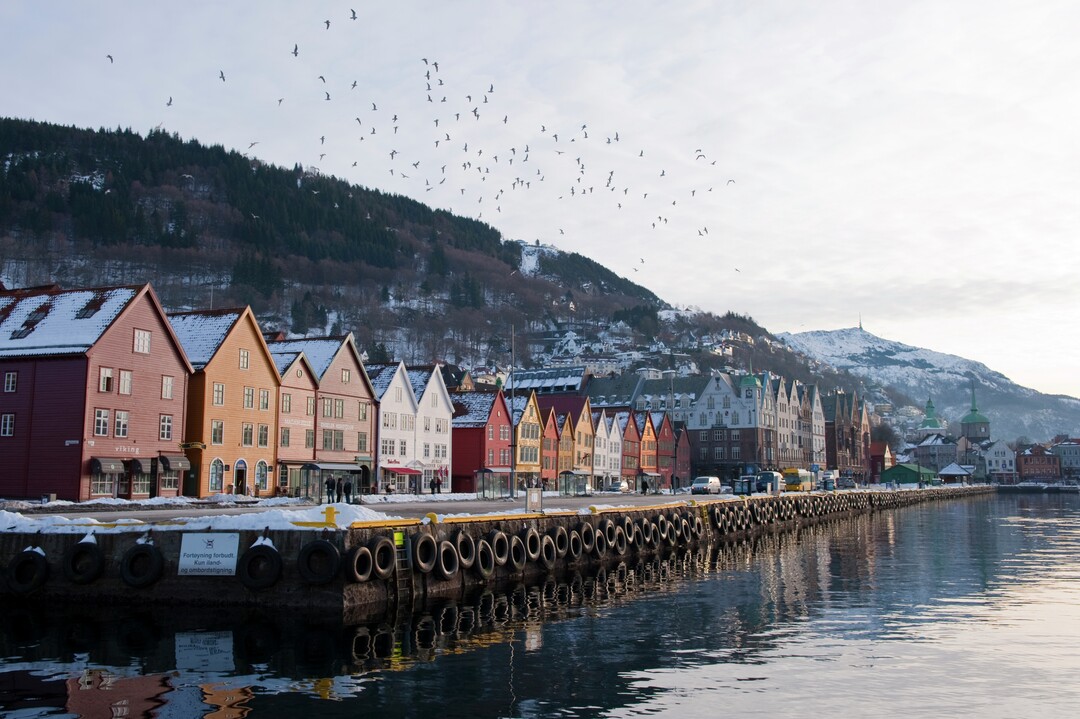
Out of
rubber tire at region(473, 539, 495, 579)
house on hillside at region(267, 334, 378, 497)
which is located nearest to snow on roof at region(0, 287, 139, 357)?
house on hillside at region(267, 334, 378, 497)

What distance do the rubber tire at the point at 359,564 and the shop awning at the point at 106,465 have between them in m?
32.5

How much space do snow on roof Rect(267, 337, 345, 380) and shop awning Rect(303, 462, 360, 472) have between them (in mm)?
6973

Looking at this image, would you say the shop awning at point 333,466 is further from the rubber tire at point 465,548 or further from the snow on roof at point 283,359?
the rubber tire at point 465,548

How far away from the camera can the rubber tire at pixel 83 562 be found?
29531mm

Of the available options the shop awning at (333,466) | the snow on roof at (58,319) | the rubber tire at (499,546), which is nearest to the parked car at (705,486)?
the shop awning at (333,466)

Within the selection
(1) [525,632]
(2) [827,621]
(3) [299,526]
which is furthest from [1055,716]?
(3) [299,526]

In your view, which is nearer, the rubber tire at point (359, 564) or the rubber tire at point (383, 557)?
the rubber tire at point (359, 564)

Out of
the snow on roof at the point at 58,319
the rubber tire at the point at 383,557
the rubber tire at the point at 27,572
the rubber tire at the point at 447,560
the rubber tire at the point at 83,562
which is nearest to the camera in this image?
the rubber tire at the point at 383,557

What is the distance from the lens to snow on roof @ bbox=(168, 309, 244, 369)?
2559 inches

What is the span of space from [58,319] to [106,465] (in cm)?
976

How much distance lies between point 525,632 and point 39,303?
154 ft

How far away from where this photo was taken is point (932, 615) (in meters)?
29.5

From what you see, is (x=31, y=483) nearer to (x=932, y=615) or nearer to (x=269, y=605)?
(x=269, y=605)

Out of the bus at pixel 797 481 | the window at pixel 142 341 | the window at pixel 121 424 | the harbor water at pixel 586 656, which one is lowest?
the harbor water at pixel 586 656
